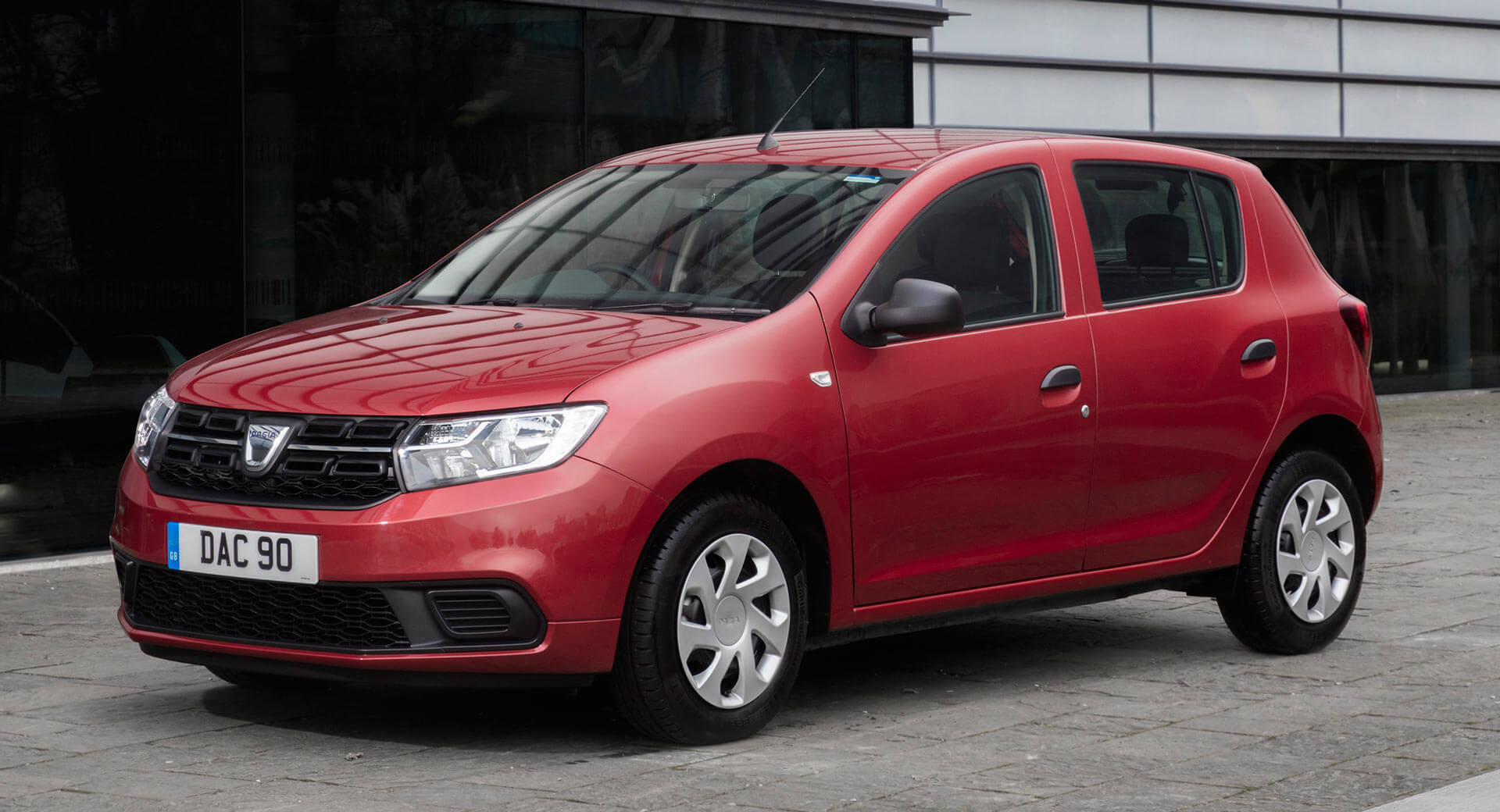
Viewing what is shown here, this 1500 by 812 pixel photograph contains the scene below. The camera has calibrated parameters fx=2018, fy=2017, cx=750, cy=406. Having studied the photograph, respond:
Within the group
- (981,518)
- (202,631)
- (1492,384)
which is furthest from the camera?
(1492,384)

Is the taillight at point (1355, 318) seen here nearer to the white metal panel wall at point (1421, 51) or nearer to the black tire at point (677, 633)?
the black tire at point (677, 633)

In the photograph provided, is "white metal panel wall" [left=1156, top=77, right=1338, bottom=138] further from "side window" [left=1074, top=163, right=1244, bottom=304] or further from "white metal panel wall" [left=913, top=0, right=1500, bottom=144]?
"side window" [left=1074, top=163, right=1244, bottom=304]

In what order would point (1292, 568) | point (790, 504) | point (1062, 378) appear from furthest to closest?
point (1292, 568) → point (1062, 378) → point (790, 504)

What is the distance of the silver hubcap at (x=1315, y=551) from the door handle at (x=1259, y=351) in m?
0.50

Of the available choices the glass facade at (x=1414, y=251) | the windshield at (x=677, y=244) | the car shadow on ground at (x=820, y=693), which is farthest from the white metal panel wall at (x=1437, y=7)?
the windshield at (x=677, y=244)

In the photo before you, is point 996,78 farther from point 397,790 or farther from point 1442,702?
point 397,790

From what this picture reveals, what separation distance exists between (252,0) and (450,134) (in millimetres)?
1547

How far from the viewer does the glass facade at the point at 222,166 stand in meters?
9.86

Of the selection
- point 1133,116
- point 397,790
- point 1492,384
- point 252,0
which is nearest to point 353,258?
point 252,0

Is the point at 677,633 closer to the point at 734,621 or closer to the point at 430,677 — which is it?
the point at 734,621

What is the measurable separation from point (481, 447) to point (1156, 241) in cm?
270

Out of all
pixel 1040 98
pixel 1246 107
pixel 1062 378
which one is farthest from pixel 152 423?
pixel 1246 107

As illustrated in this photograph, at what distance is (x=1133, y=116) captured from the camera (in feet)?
57.6

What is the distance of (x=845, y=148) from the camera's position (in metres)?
6.44
